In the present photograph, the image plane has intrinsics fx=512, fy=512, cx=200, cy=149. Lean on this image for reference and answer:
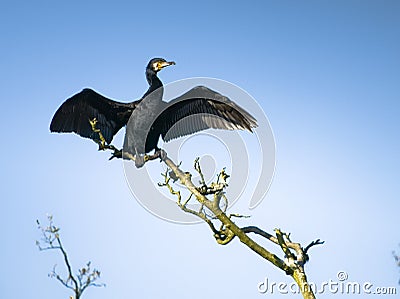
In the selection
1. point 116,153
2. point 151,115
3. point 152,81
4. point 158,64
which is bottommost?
point 116,153

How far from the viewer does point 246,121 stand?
5.25 metres

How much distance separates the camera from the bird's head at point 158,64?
6238 millimetres

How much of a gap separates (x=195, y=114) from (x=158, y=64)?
0.90m

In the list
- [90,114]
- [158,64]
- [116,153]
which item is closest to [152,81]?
[158,64]

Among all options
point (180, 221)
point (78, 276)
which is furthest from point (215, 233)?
point (78, 276)

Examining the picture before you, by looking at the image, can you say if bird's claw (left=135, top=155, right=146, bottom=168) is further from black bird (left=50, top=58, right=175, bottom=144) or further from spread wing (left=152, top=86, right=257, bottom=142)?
black bird (left=50, top=58, right=175, bottom=144)

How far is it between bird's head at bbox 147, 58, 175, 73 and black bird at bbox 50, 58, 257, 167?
12mm

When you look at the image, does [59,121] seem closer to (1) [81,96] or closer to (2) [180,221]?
(1) [81,96]

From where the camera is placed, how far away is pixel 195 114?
5.83 meters

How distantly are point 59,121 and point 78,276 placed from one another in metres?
8.07

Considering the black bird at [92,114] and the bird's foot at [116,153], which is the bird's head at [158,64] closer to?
the black bird at [92,114]

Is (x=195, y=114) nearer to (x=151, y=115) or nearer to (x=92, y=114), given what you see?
(x=151, y=115)

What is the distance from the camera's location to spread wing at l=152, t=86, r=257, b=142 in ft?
18.3

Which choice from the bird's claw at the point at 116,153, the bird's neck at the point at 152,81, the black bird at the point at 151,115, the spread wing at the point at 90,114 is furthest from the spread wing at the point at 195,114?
the bird's claw at the point at 116,153
